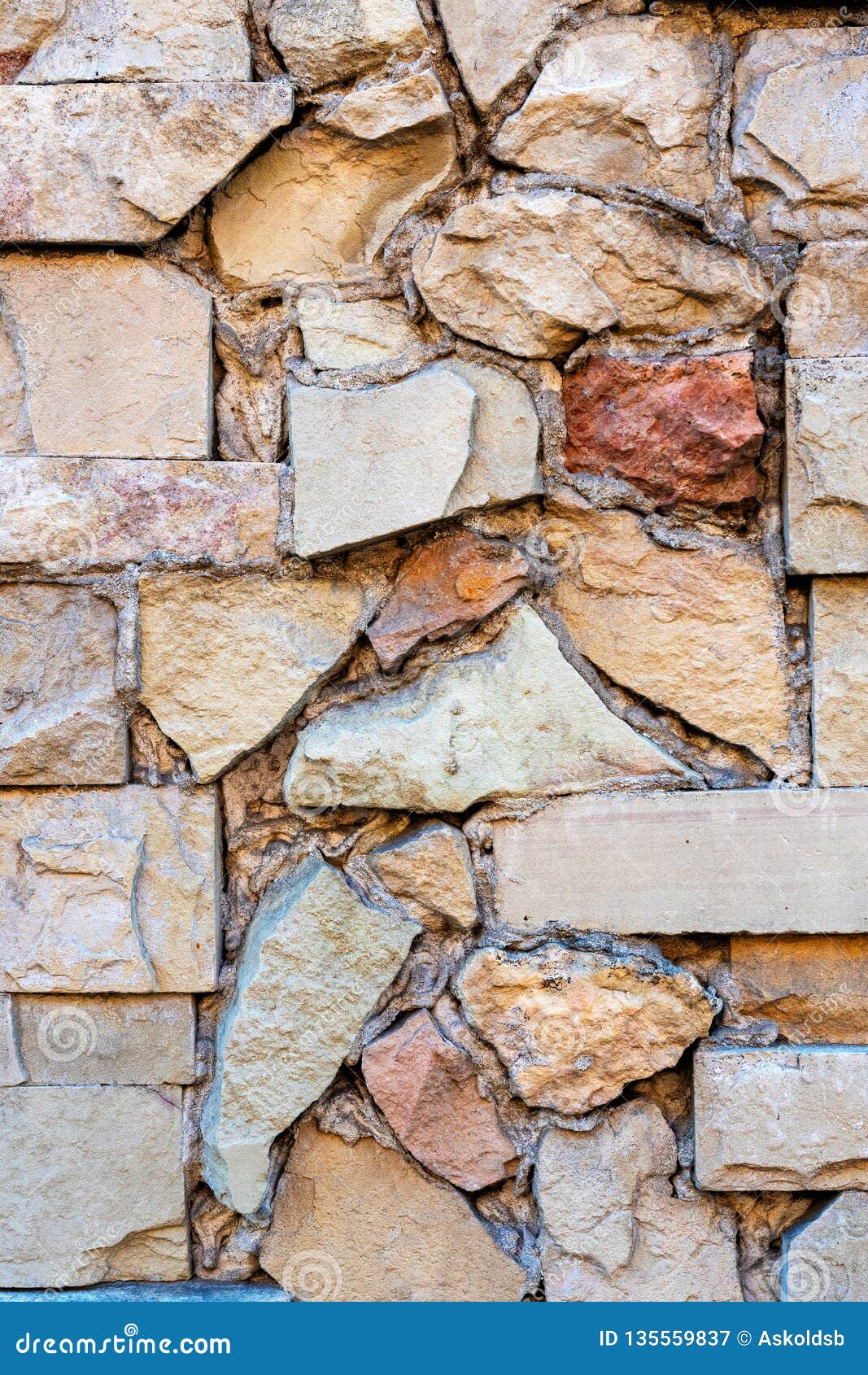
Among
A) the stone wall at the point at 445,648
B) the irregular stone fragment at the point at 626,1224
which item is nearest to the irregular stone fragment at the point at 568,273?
the stone wall at the point at 445,648

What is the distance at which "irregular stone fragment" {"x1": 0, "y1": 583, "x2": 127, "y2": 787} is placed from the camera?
1.72m

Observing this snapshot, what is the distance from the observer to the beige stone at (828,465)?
5.43 ft

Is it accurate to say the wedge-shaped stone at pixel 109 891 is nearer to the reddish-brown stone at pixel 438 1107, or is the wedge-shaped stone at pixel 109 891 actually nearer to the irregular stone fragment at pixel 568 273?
the reddish-brown stone at pixel 438 1107

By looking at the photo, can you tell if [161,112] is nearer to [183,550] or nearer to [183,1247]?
[183,550]

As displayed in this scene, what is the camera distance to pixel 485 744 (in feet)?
5.58

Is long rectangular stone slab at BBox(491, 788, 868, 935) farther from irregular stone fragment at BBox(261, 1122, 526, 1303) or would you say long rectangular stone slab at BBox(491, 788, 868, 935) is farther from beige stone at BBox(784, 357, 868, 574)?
irregular stone fragment at BBox(261, 1122, 526, 1303)

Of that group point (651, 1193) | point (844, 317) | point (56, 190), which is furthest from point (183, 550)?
point (651, 1193)

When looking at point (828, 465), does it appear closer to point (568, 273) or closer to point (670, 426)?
point (670, 426)

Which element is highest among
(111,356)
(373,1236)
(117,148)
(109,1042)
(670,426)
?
(117,148)

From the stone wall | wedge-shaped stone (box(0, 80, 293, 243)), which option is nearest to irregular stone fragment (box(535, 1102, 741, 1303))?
the stone wall

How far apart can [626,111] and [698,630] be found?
84 centimetres

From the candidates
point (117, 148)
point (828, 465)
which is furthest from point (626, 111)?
point (117, 148)

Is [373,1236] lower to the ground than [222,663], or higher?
lower

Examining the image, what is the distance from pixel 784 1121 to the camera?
1.66m
